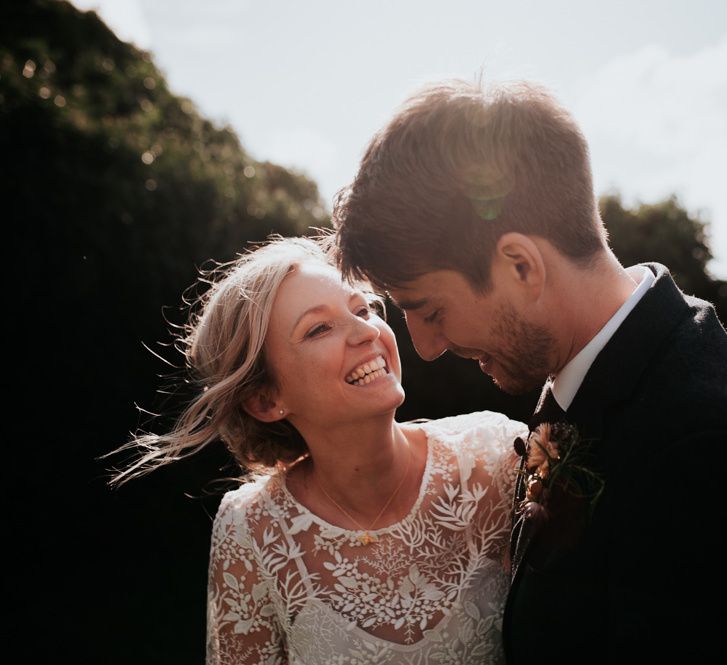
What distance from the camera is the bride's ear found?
11.4 feet

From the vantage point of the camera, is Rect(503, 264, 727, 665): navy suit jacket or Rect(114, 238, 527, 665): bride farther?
Rect(114, 238, 527, 665): bride

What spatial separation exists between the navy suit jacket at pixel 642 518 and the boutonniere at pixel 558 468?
38mm

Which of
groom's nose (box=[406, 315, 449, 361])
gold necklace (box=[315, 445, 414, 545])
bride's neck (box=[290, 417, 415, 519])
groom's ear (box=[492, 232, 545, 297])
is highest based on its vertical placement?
groom's ear (box=[492, 232, 545, 297])

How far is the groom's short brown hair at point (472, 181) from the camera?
215 centimetres

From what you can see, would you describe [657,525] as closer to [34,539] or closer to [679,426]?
[679,426]

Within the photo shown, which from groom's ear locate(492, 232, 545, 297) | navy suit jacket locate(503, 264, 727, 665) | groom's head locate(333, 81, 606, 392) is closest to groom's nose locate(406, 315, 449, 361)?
groom's head locate(333, 81, 606, 392)

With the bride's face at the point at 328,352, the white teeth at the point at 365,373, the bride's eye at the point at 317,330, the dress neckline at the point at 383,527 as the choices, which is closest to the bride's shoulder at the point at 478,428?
the dress neckline at the point at 383,527

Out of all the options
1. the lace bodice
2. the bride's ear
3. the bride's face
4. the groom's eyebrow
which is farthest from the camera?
the bride's ear

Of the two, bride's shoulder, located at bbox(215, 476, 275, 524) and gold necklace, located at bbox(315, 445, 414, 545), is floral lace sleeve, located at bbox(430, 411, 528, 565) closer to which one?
gold necklace, located at bbox(315, 445, 414, 545)

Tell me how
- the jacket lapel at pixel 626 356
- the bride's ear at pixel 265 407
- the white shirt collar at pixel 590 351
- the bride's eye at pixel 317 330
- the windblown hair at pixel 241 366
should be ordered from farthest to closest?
1. the bride's ear at pixel 265 407
2. the windblown hair at pixel 241 366
3. the bride's eye at pixel 317 330
4. the white shirt collar at pixel 590 351
5. the jacket lapel at pixel 626 356

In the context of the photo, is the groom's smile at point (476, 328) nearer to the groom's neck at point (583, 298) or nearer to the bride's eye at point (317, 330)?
the groom's neck at point (583, 298)

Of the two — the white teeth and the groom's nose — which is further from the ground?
the groom's nose

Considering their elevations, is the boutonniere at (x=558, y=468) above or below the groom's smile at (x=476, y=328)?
below

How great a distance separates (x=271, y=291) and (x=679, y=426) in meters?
2.04
